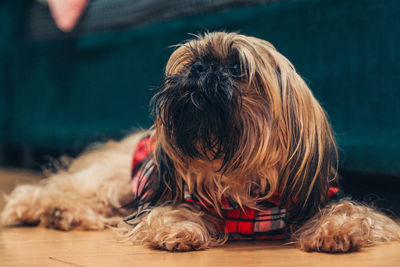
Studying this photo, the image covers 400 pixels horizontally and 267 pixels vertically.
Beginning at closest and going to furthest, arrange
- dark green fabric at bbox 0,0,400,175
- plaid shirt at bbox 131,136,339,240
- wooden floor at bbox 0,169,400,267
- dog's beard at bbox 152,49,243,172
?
wooden floor at bbox 0,169,400,267, dog's beard at bbox 152,49,243,172, plaid shirt at bbox 131,136,339,240, dark green fabric at bbox 0,0,400,175

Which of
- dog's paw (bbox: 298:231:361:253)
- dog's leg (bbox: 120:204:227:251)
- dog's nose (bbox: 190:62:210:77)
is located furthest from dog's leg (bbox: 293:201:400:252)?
dog's nose (bbox: 190:62:210:77)

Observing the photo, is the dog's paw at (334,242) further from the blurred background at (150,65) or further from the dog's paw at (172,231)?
the blurred background at (150,65)

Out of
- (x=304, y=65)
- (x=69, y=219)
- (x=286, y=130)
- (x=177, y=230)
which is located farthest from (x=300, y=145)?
(x=69, y=219)

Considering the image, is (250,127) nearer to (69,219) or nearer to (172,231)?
(172,231)

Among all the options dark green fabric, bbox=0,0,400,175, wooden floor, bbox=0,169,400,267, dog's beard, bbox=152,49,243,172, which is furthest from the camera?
dark green fabric, bbox=0,0,400,175

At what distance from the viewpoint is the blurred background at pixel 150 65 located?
5.90 ft

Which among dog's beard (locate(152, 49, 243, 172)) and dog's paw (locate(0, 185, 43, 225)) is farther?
dog's paw (locate(0, 185, 43, 225))

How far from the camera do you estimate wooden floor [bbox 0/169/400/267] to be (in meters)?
1.24

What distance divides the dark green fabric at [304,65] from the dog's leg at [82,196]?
483 millimetres

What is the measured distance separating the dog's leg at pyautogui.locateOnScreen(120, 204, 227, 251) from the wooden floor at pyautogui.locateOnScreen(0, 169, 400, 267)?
0.10ft

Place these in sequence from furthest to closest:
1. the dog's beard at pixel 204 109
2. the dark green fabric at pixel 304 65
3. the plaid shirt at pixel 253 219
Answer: the dark green fabric at pixel 304 65 → the plaid shirt at pixel 253 219 → the dog's beard at pixel 204 109

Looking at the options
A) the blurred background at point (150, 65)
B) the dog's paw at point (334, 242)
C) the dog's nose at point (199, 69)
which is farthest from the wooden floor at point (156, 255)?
the blurred background at point (150, 65)

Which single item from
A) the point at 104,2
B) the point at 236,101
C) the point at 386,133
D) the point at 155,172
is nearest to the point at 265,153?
the point at 236,101

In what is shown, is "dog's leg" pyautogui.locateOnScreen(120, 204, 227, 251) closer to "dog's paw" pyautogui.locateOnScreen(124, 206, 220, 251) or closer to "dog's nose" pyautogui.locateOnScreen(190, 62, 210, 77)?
"dog's paw" pyautogui.locateOnScreen(124, 206, 220, 251)
